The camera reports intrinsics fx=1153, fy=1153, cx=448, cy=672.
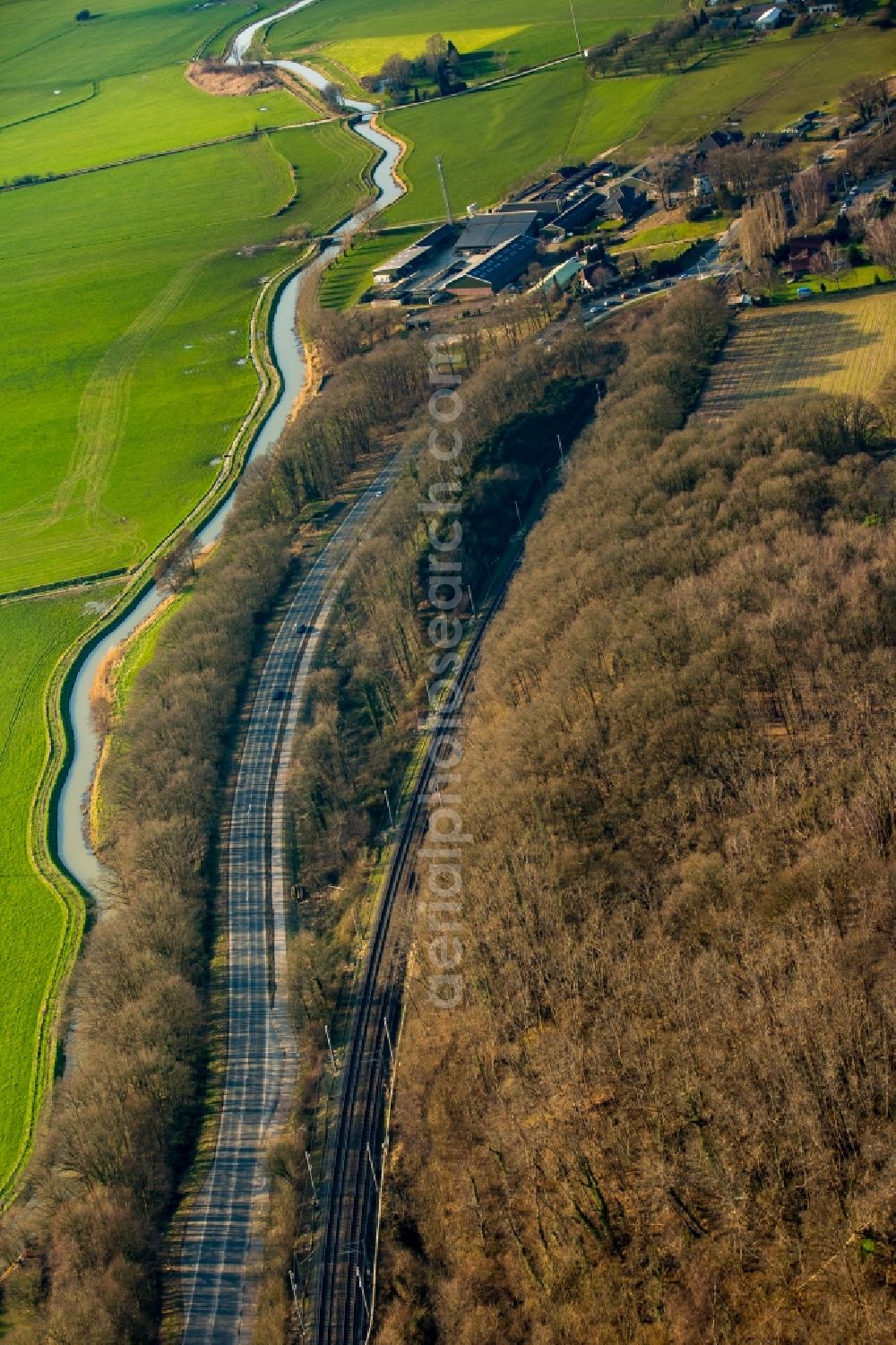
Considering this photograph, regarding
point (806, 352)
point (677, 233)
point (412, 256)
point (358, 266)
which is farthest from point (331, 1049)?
point (358, 266)

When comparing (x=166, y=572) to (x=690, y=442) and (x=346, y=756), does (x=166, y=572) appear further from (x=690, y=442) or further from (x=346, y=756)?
(x=690, y=442)

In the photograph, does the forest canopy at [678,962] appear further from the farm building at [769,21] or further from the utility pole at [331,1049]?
the farm building at [769,21]

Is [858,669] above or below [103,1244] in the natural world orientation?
above

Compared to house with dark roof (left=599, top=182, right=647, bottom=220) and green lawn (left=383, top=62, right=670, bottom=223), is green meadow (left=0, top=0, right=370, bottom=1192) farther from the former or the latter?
house with dark roof (left=599, top=182, right=647, bottom=220)

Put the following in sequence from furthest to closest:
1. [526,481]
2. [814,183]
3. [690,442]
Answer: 1. [814,183]
2. [526,481]
3. [690,442]

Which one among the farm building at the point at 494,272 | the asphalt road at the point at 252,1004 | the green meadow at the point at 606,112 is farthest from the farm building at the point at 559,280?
the asphalt road at the point at 252,1004

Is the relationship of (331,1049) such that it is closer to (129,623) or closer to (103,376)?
(129,623)

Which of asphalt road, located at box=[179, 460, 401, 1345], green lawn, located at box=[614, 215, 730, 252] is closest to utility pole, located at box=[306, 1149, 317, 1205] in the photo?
asphalt road, located at box=[179, 460, 401, 1345]

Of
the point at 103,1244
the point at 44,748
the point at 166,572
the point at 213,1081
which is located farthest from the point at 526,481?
the point at 103,1244
